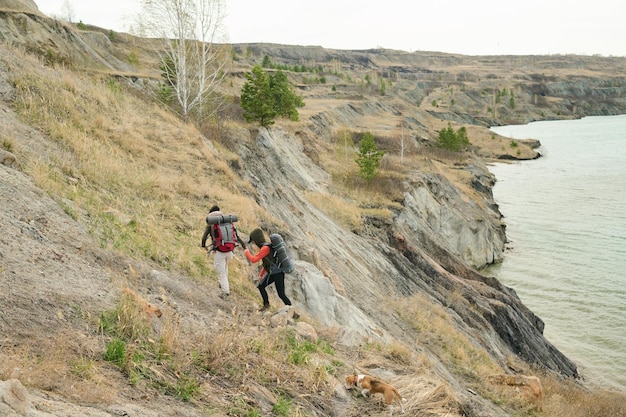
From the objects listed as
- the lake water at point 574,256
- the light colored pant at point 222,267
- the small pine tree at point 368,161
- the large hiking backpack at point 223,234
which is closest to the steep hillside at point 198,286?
the light colored pant at point 222,267

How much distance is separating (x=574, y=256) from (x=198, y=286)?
33.3 meters

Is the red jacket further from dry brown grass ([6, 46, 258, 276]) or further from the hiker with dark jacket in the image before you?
dry brown grass ([6, 46, 258, 276])

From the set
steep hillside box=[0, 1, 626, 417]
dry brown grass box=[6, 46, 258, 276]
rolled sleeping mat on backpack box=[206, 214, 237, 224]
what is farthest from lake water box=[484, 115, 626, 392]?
rolled sleeping mat on backpack box=[206, 214, 237, 224]

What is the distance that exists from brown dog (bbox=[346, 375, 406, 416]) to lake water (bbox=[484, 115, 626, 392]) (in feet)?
57.9

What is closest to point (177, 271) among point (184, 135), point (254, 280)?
point (254, 280)

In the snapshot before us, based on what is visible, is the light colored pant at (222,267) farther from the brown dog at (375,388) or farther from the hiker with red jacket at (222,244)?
the brown dog at (375,388)

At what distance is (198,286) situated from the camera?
9.87 m

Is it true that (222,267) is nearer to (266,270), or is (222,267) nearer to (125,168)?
(266,270)

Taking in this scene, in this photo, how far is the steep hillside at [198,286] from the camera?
19.9ft

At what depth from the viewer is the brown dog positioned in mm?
7691

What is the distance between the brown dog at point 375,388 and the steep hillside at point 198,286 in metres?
0.16

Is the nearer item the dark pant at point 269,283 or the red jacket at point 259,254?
the red jacket at point 259,254

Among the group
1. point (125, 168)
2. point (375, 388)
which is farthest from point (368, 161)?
point (375, 388)

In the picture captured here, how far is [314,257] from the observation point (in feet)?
50.1
